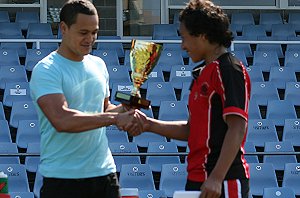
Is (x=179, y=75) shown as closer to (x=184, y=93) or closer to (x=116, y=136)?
(x=184, y=93)

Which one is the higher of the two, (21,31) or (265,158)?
(21,31)

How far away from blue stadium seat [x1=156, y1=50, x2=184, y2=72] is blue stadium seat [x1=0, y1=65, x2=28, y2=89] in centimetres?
177

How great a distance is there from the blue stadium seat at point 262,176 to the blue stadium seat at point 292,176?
0.12 m

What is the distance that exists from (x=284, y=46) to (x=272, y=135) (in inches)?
130

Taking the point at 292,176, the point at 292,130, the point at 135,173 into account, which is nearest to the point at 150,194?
the point at 135,173

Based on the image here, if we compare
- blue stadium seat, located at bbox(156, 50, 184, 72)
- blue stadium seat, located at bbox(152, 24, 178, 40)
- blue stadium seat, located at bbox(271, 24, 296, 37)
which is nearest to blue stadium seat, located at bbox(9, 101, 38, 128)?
blue stadium seat, located at bbox(156, 50, 184, 72)

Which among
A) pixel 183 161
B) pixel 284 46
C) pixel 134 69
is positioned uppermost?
pixel 134 69

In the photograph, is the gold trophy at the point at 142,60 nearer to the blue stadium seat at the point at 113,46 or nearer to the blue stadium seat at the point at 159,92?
the blue stadium seat at the point at 159,92

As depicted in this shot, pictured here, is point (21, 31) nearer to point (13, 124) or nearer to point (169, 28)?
point (169, 28)

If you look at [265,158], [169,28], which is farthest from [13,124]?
[169,28]

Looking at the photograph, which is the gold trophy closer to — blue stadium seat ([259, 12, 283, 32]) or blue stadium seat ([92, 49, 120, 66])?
blue stadium seat ([92, 49, 120, 66])

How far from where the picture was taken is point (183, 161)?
9594mm

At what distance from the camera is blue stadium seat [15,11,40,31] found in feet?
41.9

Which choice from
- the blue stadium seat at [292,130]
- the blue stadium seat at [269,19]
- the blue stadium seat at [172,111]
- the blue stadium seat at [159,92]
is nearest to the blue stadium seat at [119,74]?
the blue stadium seat at [159,92]
